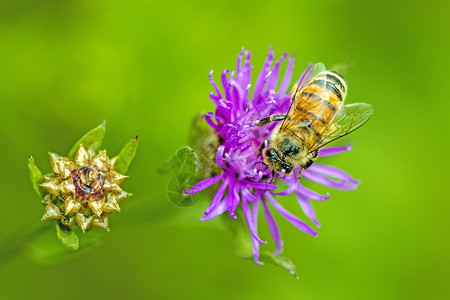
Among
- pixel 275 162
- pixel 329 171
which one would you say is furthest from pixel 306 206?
pixel 275 162

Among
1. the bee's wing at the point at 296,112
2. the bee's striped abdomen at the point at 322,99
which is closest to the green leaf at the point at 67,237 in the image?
the bee's wing at the point at 296,112

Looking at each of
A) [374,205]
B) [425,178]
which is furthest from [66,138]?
[425,178]

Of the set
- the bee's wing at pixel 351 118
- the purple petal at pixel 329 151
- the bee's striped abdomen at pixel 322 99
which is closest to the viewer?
the bee's striped abdomen at pixel 322 99

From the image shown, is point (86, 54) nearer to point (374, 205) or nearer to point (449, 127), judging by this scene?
point (374, 205)

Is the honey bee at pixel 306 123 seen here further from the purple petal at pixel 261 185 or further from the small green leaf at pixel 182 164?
the small green leaf at pixel 182 164

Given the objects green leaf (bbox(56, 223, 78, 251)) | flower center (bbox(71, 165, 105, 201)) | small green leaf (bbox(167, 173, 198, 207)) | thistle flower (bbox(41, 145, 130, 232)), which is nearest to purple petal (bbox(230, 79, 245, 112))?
small green leaf (bbox(167, 173, 198, 207))

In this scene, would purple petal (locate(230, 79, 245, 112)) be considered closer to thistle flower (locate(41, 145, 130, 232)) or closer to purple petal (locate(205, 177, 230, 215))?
purple petal (locate(205, 177, 230, 215))
